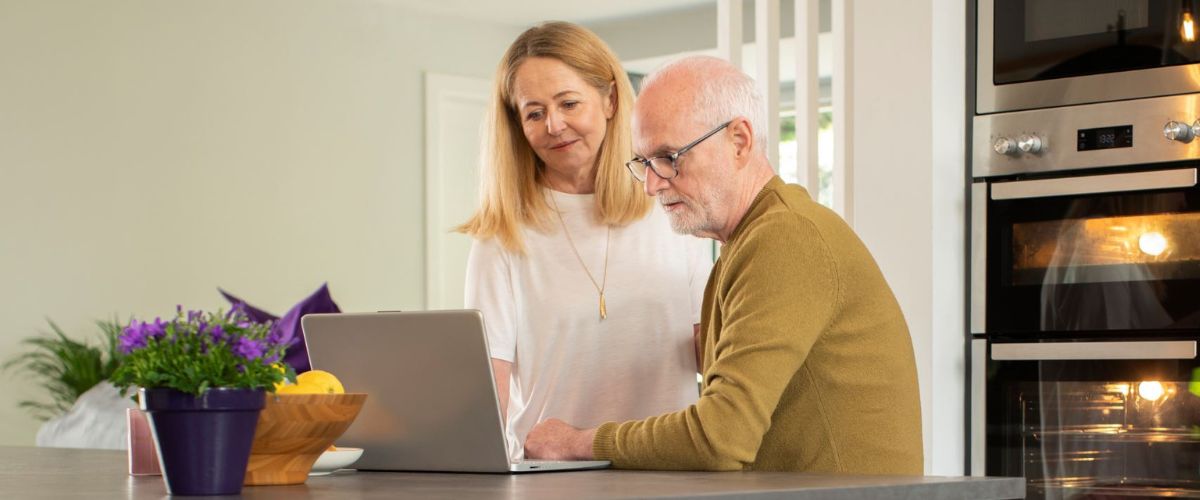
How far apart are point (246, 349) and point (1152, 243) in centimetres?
236

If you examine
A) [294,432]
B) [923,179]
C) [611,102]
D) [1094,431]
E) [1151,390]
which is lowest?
[1094,431]

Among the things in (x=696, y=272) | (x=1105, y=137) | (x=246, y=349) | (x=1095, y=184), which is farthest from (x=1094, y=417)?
(x=246, y=349)

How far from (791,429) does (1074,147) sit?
5.42 feet

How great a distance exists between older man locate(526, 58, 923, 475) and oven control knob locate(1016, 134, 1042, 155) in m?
1.44

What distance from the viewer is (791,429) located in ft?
6.30

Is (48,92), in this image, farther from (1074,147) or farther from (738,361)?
(738,361)

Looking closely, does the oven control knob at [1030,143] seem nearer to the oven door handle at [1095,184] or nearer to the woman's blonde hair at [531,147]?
the oven door handle at [1095,184]

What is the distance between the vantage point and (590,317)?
263cm

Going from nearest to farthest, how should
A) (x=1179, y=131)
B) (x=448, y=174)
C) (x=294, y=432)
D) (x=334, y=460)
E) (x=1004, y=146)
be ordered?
(x=294, y=432), (x=334, y=460), (x=1179, y=131), (x=1004, y=146), (x=448, y=174)

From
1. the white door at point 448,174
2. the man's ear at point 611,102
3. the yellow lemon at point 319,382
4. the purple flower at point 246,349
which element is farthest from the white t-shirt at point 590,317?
the white door at point 448,174

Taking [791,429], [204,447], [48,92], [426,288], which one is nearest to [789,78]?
[426,288]

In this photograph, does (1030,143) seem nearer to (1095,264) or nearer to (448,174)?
(1095,264)

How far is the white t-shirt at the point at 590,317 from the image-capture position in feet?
8.61

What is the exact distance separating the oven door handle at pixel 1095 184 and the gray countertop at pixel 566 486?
178cm
